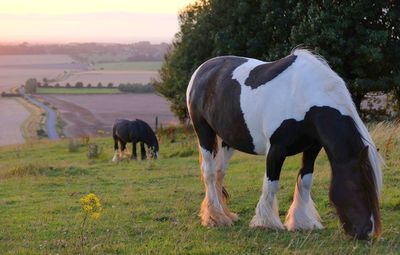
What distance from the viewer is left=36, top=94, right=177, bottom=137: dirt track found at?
43812 millimetres

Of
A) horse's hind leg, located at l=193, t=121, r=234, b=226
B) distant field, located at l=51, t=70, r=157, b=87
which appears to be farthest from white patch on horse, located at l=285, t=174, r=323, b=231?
distant field, located at l=51, t=70, r=157, b=87

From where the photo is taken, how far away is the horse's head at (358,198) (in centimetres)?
535

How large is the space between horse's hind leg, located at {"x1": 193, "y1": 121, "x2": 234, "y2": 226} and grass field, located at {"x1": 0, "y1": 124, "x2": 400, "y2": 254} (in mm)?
261

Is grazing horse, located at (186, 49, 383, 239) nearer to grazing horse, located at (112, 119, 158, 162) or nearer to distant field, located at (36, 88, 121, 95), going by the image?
grazing horse, located at (112, 119, 158, 162)

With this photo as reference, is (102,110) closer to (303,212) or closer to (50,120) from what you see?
(50,120)

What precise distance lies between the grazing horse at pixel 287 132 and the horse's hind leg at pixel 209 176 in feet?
0.05

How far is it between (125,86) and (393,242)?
233 feet

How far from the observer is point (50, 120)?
4881 cm

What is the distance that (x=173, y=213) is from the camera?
25.5ft

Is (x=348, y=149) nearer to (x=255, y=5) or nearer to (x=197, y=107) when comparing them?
(x=197, y=107)

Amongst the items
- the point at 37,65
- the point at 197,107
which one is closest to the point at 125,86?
the point at 37,65

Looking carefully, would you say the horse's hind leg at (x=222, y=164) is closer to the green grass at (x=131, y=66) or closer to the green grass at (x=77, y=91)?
the green grass at (x=77, y=91)

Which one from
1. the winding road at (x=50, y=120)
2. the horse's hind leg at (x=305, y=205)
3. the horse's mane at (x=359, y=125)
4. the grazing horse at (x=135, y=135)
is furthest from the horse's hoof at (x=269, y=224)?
the winding road at (x=50, y=120)

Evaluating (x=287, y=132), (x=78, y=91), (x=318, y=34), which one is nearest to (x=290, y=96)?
(x=287, y=132)
